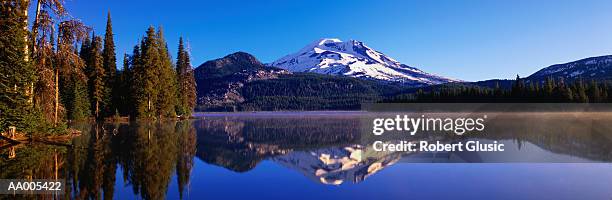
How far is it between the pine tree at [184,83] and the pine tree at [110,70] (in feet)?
44.3

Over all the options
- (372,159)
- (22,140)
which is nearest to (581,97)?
(372,159)

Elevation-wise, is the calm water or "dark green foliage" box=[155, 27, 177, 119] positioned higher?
"dark green foliage" box=[155, 27, 177, 119]

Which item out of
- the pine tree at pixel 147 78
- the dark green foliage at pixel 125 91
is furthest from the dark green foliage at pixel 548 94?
the dark green foliage at pixel 125 91

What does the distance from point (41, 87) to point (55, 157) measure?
44.6ft

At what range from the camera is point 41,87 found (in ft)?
95.6

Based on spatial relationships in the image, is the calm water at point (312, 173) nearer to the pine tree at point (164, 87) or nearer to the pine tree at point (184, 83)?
the pine tree at point (164, 87)

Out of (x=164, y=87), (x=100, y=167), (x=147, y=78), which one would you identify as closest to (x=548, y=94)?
(x=164, y=87)

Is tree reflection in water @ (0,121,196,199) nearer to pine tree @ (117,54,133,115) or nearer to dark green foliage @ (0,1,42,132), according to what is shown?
dark green foliage @ (0,1,42,132)

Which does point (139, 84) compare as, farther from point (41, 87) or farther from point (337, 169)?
point (337, 169)

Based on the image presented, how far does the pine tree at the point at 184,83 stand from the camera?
282 ft

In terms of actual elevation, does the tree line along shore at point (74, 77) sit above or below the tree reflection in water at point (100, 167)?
above

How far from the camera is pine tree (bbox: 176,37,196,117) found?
3381 inches

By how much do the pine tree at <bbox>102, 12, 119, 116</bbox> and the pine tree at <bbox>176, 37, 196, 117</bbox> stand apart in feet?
44.3

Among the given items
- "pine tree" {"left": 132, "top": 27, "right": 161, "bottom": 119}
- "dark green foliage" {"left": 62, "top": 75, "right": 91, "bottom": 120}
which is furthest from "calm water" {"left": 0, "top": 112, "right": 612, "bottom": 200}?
"pine tree" {"left": 132, "top": 27, "right": 161, "bottom": 119}
